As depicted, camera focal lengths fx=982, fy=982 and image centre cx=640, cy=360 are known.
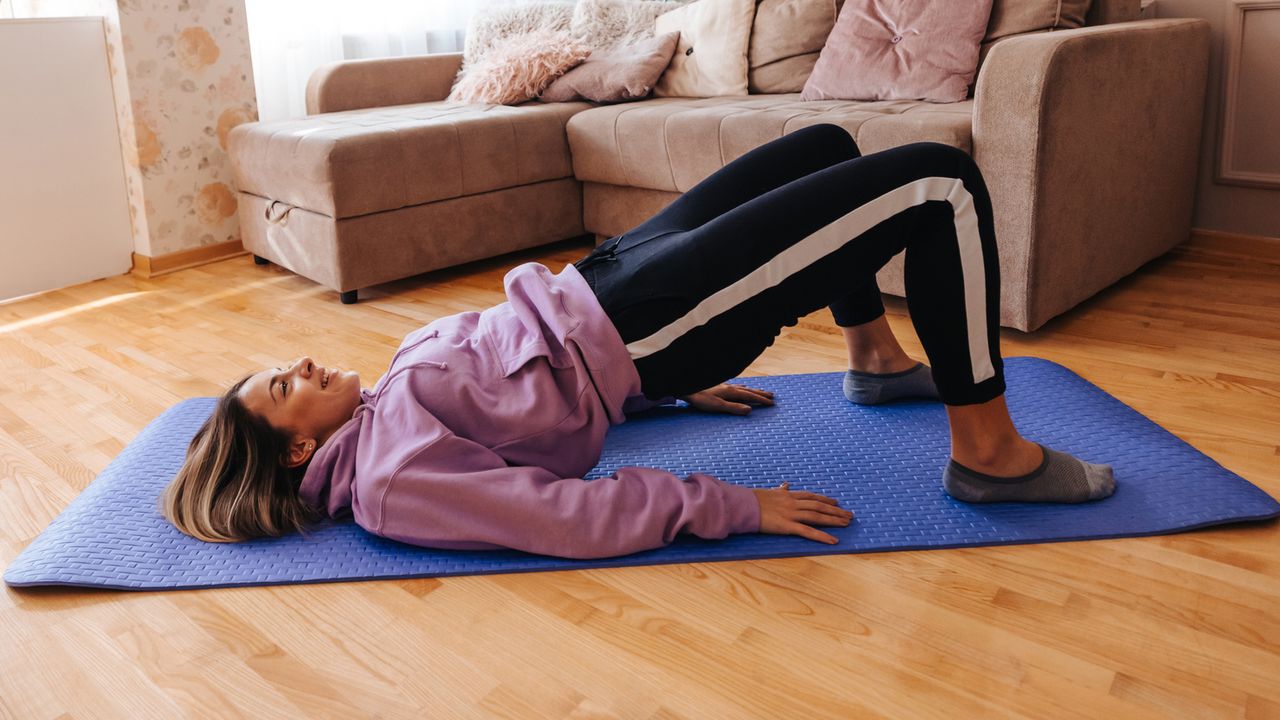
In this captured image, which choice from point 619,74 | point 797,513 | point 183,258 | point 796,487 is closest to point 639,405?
point 796,487

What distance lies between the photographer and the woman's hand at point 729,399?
1.76 m

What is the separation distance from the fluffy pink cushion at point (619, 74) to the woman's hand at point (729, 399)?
1484 millimetres

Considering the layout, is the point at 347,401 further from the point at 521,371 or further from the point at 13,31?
the point at 13,31

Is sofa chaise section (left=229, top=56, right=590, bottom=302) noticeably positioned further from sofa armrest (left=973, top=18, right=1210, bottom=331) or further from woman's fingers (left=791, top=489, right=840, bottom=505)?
woman's fingers (left=791, top=489, right=840, bottom=505)

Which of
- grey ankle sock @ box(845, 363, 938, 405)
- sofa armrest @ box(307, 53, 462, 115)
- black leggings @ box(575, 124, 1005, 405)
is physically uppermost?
sofa armrest @ box(307, 53, 462, 115)

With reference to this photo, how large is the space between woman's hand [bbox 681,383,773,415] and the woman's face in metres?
0.62

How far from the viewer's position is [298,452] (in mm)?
1387

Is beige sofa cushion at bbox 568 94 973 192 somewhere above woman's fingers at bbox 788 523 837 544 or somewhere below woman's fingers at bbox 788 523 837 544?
above

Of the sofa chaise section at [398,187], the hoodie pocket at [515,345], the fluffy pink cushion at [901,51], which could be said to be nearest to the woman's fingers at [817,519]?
the hoodie pocket at [515,345]

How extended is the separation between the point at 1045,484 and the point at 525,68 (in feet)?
7.40

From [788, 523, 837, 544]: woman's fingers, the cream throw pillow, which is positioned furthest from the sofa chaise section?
[788, 523, 837, 544]: woman's fingers

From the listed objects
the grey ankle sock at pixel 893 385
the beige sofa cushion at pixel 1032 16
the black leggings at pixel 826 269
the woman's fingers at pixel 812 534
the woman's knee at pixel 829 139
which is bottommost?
the woman's fingers at pixel 812 534

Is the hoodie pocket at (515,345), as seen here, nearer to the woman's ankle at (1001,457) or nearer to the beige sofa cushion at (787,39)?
the woman's ankle at (1001,457)

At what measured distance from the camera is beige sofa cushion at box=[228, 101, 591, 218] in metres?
2.56
